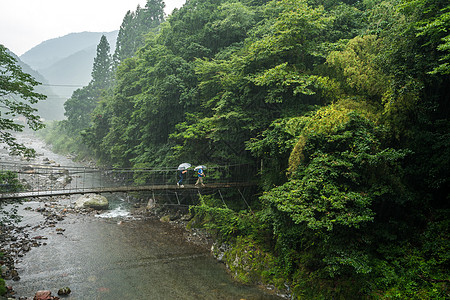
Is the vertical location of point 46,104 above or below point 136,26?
below

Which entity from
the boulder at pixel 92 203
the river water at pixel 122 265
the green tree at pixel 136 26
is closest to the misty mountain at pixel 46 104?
the green tree at pixel 136 26

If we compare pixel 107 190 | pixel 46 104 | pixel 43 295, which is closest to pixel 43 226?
pixel 107 190

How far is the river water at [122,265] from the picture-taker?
7.52m

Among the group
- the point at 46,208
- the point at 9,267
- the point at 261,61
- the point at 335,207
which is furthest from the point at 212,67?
the point at 46,208

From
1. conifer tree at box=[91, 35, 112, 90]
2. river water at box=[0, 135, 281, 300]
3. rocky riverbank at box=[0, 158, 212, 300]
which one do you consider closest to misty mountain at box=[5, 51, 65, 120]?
conifer tree at box=[91, 35, 112, 90]

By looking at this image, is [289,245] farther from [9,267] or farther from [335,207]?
[9,267]

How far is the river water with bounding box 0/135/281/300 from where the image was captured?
752cm

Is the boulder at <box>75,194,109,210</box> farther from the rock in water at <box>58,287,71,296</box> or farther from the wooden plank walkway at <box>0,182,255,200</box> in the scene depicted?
the rock in water at <box>58,287,71,296</box>

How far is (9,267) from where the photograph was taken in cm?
835

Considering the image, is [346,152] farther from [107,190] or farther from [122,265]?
[107,190]

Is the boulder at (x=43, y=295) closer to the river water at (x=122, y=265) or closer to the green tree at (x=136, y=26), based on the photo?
the river water at (x=122, y=265)

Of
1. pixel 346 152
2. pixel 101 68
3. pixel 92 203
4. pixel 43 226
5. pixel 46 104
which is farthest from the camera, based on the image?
pixel 46 104

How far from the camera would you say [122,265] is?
29.7 feet

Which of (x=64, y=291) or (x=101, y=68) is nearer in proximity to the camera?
(x=64, y=291)
